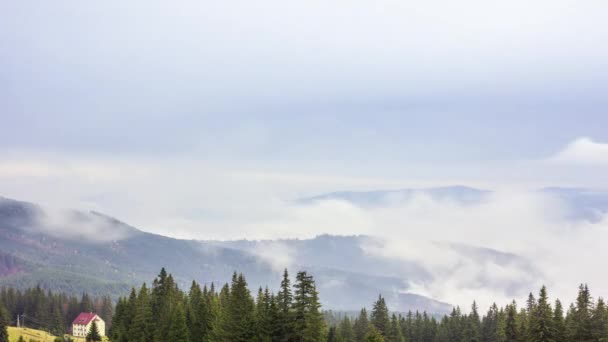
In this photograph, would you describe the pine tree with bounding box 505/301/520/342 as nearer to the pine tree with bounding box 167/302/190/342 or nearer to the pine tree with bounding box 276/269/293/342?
the pine tree with bounding box 276/269/293/342

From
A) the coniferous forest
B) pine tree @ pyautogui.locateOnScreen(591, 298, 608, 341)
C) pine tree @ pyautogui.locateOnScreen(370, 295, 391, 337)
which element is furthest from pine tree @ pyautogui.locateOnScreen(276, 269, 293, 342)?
pine tree @ pyautogui.locateOnScreen(370, 295, 391, 337)

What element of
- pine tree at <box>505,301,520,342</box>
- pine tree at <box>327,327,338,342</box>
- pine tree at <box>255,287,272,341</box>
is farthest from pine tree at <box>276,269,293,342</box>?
pine tree at <box>505,301,520,342</box>

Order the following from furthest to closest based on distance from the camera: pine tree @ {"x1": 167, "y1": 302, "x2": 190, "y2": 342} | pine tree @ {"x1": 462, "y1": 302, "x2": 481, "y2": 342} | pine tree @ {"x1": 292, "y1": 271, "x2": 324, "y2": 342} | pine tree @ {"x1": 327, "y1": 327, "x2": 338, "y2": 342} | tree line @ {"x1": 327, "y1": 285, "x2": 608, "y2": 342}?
pine tree @ {"x1": 462, "y1": 302, "x2": 481, "y2": 342}, pine tree @ {"x1": 327, "y1": 327, "x2": 338, "y2": 342}, pine tree @ {"x1": 167, "y1": 302, "x2": 190, "y2": 342}, tree line @ {"x1": 327, "y1": 285, "x2": 608, "y2": 342}, pine tree @ {"x1": 292, "y1": 271, "x2": 324, "y2": 342}

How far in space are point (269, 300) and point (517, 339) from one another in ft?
178

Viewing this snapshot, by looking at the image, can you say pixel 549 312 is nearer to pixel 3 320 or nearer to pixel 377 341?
pixel 377 341

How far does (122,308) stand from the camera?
505 ft

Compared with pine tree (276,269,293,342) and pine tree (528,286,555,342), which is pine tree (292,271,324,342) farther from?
pine tree (528,286,555,342)

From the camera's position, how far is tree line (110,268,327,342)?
90.3 meters

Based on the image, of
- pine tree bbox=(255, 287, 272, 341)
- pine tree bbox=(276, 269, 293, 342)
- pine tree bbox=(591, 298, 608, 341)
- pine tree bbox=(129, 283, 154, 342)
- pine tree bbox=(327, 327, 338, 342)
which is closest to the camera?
pine tree bbox=(276, 269, 293, 342)

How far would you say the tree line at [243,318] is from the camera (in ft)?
296

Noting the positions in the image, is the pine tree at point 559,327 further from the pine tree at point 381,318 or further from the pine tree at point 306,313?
the pine tree at point 381,318

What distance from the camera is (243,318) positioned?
98.1 meters

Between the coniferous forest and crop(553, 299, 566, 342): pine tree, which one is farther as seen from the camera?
crop(553, 299, 566, 342): pine tree

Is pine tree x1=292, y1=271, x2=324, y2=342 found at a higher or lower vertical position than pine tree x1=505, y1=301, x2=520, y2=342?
higher
